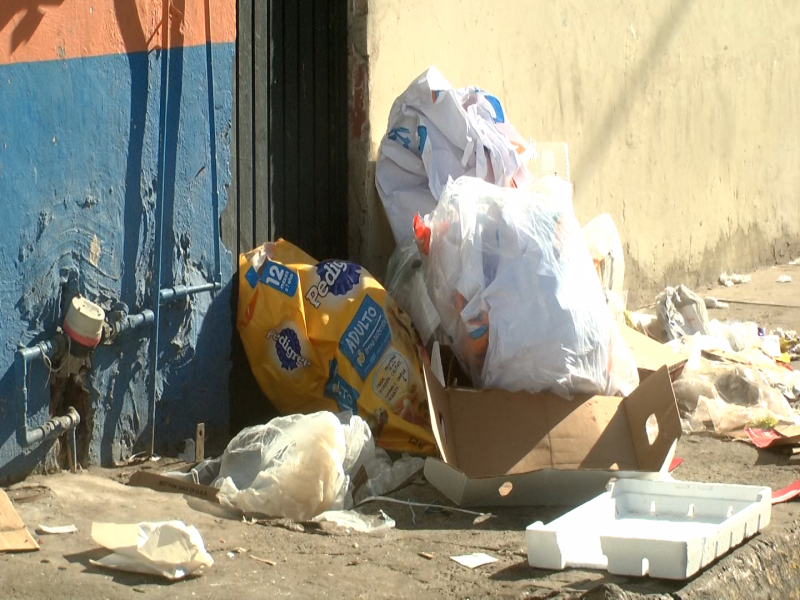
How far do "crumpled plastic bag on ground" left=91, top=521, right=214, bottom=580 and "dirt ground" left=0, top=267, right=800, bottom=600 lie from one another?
28 millimetres

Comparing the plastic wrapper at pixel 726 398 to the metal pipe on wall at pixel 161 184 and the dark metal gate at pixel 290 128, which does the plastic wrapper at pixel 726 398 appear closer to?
the dark metal gate at pixel 290 128

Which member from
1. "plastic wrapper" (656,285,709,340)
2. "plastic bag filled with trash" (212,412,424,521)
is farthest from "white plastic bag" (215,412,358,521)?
"plastic wrapper" (656,285,709,340)

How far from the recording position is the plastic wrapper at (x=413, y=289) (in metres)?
3.90

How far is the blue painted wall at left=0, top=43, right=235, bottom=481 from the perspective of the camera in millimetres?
3172

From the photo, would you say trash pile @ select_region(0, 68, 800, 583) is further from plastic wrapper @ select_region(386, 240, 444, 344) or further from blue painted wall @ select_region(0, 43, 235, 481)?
blue painted wall @ select_region(0, 43, 235, 481)

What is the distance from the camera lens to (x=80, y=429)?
3463 mm

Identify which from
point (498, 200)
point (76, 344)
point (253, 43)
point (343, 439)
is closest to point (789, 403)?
point (498, 200)

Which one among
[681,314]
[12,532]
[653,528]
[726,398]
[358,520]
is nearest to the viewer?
[12,532]

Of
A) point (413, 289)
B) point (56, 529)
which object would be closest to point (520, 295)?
point (413, 289)

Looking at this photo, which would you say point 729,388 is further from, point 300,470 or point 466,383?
point 300,470

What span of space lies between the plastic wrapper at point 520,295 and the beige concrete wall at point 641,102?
0.67 m

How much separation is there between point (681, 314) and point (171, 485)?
276 centimetres

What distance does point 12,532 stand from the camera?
286 cm

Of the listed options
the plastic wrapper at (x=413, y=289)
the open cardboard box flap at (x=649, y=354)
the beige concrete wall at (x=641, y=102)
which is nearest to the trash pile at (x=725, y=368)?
the open cardboard box flap at (x=649, y=354)
